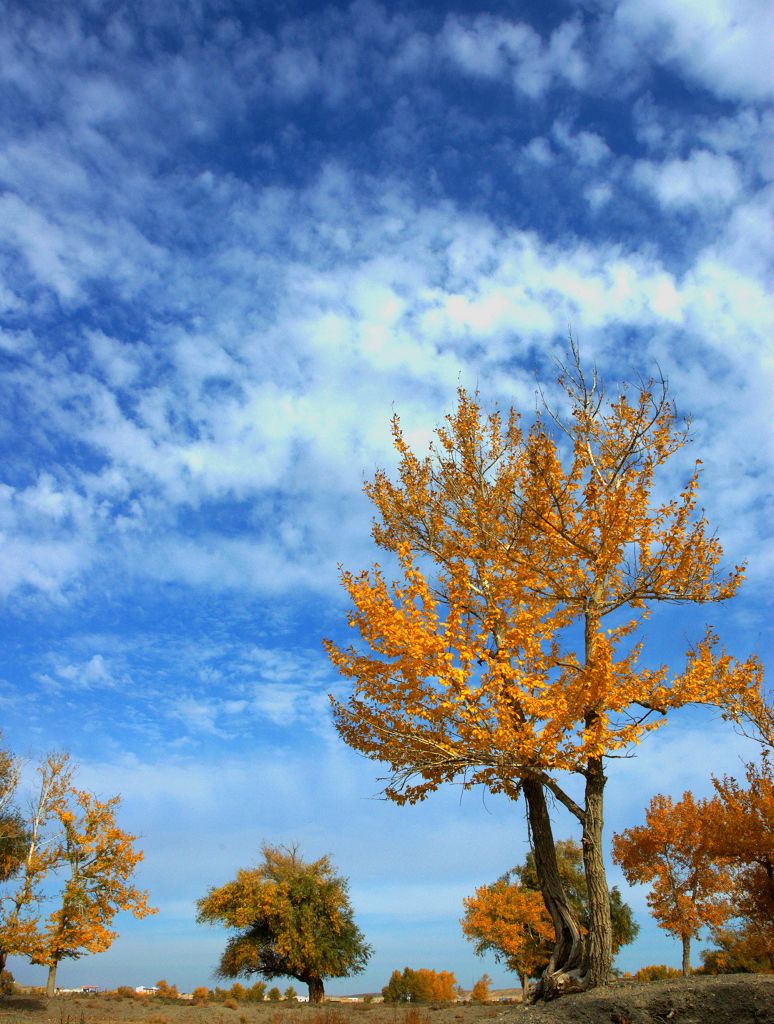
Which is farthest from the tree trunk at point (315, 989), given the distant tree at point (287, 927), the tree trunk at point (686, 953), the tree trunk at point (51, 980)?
the tree trunk at point (686, 953)

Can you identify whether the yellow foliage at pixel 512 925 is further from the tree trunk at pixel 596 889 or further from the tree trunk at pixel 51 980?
the tree trunk at pixel 596 889

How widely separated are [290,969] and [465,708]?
88.6 ft

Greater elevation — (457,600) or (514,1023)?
(457,600)

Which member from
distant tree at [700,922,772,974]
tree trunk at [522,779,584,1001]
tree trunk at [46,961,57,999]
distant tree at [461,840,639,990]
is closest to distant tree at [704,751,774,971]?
distant tree at [700,922,772,974]

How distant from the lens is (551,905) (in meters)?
10.6

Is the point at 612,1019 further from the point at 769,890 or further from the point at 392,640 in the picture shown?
the point at 769,890

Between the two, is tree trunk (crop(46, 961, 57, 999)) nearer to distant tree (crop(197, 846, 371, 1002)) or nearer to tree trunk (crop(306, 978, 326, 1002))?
distant tree (crop(197, 846, 371, 1002))

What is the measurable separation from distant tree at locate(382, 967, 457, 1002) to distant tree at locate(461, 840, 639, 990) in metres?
3.36

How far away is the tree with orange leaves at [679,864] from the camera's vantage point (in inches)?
1046

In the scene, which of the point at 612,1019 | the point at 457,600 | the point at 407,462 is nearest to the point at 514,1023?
the point at 612,1019

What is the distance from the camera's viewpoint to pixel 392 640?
907cm

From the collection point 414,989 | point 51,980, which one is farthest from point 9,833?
point 414,989

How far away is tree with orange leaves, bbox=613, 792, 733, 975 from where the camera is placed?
26578 mm

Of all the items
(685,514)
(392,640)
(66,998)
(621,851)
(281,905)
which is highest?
(685,514)
